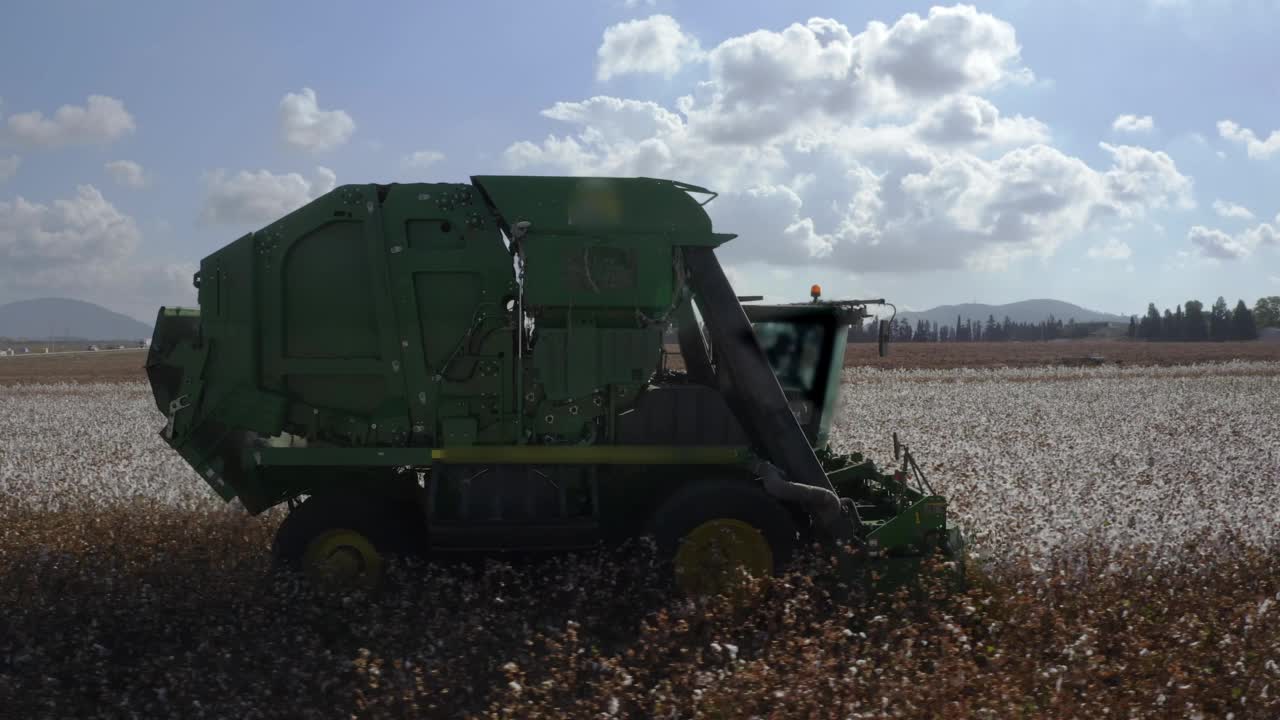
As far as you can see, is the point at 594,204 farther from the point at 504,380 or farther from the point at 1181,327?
the point at 1181,327

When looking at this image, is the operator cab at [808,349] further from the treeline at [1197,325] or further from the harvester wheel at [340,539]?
the treeline at [1197,325]

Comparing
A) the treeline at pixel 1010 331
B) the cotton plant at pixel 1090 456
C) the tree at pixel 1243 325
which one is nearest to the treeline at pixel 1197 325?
the tree at pixel 1243 325

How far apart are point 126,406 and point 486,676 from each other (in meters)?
19.8

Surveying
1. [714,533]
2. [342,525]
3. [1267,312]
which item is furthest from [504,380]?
[1267,312]

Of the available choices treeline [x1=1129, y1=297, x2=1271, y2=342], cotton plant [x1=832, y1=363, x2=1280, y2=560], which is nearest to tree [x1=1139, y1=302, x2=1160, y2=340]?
treeline [x1=1129, y1=297, x2=1271, y2=342]

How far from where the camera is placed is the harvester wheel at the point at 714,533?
6.66 meters

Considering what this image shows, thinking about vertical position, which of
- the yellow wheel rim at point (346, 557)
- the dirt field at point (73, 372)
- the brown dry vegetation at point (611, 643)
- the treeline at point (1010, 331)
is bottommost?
the brown dry vegetation at point (611, 643)

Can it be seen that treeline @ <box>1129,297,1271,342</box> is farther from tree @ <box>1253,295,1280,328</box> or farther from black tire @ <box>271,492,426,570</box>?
black tire @ <box>271,492,426,570</box>

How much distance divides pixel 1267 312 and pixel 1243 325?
50.7 m

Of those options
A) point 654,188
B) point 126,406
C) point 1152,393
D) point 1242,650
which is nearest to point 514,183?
point 654,188

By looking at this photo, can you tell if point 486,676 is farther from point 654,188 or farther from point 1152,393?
point 1152,393

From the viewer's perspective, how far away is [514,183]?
6840mm

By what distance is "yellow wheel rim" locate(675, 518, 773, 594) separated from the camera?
262 inches

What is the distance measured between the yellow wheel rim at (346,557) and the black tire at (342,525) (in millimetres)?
39
